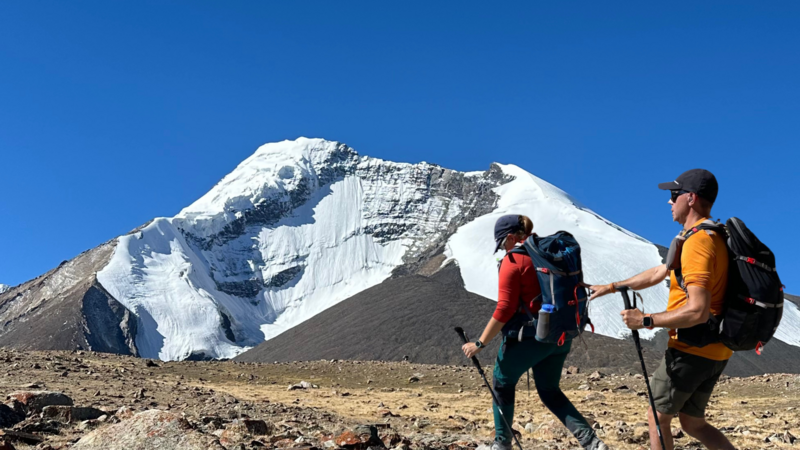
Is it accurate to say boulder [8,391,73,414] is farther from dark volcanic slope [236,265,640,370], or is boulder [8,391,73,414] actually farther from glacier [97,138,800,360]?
glacier [97,138,800,360]

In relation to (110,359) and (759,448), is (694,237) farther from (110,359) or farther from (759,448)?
(110,359)

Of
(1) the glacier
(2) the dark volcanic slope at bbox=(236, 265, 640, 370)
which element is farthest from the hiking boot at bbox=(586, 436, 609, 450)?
(1) the glacier

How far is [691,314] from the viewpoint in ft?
15.2

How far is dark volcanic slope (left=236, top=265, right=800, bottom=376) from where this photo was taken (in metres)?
46.6

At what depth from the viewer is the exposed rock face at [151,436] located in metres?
5.01

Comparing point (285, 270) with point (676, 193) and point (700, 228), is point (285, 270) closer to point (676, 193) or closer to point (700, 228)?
point (676, 193)

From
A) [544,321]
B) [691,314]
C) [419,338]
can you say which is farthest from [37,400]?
[419,338]

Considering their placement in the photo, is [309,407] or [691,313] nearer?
[691,313]

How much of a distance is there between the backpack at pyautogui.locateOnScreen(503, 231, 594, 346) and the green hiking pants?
0.13m

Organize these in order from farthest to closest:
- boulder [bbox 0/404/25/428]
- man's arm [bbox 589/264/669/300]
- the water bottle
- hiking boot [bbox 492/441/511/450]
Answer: boulder [bbox 0/404/25/428] < hiking boot [bbox 492/441/511/450] < the water bottle < man's arm [bbox 589/264/669/300]

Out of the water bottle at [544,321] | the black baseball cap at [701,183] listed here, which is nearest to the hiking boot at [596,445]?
the water bottle at [544,321]

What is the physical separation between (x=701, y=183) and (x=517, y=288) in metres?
1.66

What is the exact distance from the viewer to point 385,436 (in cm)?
712

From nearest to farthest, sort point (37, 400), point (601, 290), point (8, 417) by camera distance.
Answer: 1. point (601, 290)
2. point (8, 417)
3. point (37, 400)
